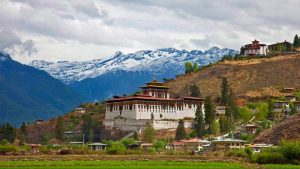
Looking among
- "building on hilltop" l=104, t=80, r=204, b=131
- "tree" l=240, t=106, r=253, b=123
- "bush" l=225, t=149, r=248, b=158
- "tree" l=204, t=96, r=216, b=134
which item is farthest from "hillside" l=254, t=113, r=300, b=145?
"building on hilltop" l=104, t=80, r=204, b=131

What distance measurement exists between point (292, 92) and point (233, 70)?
34.5m

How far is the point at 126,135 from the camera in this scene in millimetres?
135000

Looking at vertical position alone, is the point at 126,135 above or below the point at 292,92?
below

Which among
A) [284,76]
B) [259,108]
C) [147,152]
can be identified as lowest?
[147,152]

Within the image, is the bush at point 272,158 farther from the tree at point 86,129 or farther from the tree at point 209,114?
the tree at point 86,129

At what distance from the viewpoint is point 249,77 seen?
185250mm

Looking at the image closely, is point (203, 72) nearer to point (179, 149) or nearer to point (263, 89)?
point (263, 89)

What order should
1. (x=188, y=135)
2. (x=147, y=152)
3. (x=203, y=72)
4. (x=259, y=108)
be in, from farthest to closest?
1. (x=203, y=72)
2. (x=259, y=108)
3. (x=188, y=135)
4. (x=147, y=152)

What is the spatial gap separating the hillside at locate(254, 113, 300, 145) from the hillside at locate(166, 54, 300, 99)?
53957mm

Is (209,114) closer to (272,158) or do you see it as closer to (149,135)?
(149,135)

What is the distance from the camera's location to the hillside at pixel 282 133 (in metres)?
102

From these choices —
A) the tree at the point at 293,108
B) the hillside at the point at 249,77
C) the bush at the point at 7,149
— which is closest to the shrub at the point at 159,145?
the bush at the point at 7,149

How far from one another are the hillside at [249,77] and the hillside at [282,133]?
54.0 meters

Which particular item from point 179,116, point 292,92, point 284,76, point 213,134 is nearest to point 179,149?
point 213,134
